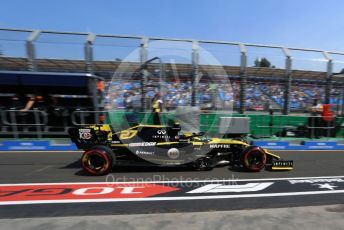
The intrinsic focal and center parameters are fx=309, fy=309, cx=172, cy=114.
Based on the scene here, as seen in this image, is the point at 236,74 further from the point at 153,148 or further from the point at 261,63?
the point at 153,148

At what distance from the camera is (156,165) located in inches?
278

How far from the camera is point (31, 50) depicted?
1280 cm

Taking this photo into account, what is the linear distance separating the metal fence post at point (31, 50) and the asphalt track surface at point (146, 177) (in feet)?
16.3

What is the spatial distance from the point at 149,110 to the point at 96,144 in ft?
13.9

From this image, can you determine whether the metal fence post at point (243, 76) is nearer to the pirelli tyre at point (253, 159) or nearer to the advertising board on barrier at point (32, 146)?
the pirelli tyre at point (253, 159)

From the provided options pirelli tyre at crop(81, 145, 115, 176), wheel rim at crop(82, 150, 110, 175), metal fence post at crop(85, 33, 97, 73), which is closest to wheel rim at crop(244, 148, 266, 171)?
pirelli tyre at crop(81, 145, 115, 176)

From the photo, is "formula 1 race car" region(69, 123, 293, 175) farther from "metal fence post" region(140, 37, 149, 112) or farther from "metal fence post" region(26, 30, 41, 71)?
"metal fence post" region(26, 30, 41, 71)

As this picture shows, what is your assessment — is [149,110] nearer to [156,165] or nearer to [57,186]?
[156,165]

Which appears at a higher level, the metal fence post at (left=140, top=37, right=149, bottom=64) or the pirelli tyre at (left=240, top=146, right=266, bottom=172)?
the metal fence post at (left=140, top=37, right=149, bottom=64)

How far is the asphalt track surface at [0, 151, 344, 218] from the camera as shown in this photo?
483 centimetres

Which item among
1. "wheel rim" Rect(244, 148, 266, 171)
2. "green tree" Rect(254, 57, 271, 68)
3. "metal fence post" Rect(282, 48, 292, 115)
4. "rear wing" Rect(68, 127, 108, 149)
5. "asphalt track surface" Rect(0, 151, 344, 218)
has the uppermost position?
"green tree" Rect(254, 57, 271, 68)

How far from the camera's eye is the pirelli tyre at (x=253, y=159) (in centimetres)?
714

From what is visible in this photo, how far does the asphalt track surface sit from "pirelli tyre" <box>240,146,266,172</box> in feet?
0.57

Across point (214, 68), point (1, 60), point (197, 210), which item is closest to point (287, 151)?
point (214, 68)
